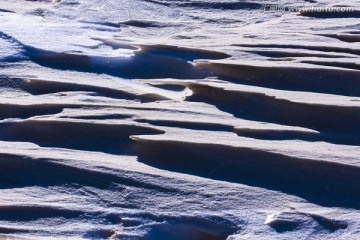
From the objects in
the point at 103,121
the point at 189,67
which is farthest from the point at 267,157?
the point at 189,67

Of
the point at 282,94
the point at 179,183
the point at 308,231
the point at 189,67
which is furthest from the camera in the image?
the point at 189,67

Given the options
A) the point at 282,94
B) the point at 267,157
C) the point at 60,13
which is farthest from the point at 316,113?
the point at 60,13

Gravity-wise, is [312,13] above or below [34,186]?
above

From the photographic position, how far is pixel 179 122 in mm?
1600

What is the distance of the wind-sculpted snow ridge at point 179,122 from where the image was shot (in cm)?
129

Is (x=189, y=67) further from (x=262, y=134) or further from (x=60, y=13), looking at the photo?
(x=60, y=13)

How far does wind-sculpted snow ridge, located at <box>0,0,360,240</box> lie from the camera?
1292 millimetres

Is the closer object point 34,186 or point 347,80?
point 34,186

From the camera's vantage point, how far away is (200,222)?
4.16 feet

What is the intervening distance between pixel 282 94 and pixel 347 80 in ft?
0.56

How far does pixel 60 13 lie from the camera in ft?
7.50

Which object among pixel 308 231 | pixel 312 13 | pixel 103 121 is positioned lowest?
pixel 308 231

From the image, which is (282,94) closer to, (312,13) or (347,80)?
(347,80)

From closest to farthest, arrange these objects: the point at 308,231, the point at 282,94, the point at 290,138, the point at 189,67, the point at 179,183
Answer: the point at 308,231, the point at 179,183, the point at 290,138, the point at 282,94, the point at 189,67
